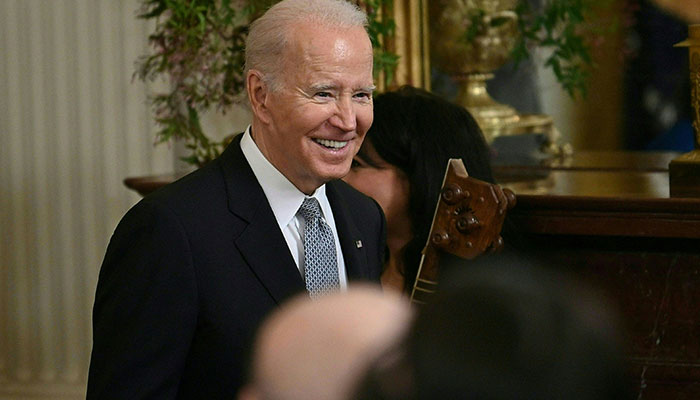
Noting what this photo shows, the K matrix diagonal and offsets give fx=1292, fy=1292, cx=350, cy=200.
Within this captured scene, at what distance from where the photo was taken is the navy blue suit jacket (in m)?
2.30

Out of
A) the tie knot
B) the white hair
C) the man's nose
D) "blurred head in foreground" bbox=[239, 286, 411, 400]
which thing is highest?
the white hair

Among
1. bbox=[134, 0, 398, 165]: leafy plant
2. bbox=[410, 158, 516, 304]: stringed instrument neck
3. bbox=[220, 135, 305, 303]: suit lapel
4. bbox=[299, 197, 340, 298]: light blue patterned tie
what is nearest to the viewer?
bbox=[220, 135, 305, 303]: suit lapel

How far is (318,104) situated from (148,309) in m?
0.51

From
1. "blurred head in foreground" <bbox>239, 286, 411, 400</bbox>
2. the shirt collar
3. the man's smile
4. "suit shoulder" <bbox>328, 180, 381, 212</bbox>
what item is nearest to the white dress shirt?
the shirt collar

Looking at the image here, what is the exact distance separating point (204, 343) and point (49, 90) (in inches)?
109

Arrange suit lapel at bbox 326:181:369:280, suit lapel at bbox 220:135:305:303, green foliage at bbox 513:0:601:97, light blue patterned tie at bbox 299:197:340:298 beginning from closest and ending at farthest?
1. suit lapel at bbox 220:135:305:303
2. light blue patterned tie at bbox 299:197:340:298
3. suit lapel at bbox 326:181:369:280
4. green foliage at bbox 513:0:601:97

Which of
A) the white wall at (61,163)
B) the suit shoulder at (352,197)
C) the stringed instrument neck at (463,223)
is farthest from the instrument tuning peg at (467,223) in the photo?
the white wall at (61,163)

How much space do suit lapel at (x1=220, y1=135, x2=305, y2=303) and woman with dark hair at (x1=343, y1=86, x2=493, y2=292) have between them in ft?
2.70

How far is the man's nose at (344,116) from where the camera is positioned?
248 cm

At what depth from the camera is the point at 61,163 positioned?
4.92 m

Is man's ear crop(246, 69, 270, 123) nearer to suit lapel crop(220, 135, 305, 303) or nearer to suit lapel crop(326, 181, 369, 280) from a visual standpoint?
suit lapel crop(220, 135, 305, 303)

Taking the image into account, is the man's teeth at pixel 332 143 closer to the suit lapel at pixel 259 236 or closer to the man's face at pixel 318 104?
the man's face at pixel 318 104

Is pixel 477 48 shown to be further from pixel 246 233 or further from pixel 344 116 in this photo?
pixel 246 233

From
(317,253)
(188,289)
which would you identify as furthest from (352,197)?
(188,289)
